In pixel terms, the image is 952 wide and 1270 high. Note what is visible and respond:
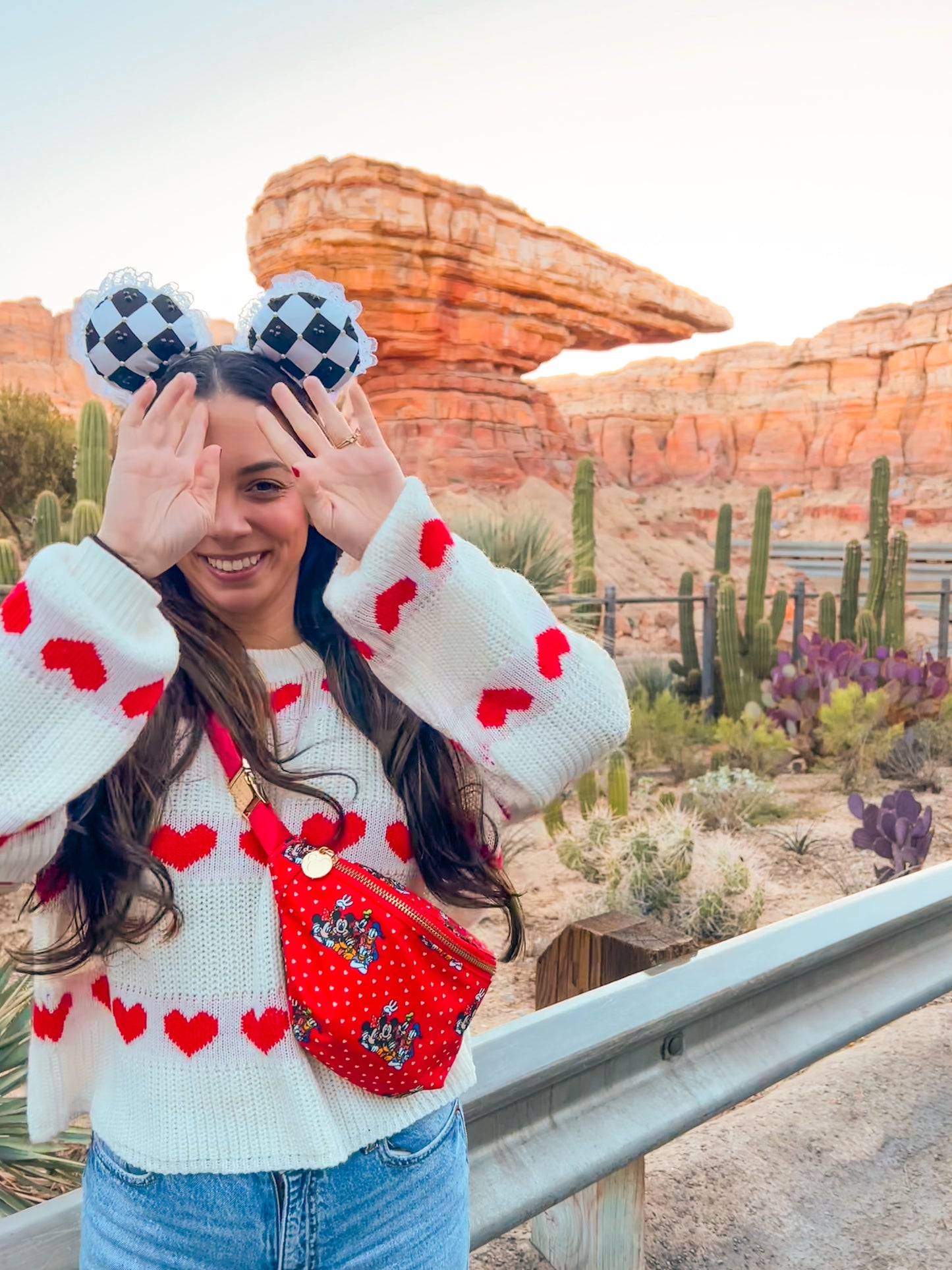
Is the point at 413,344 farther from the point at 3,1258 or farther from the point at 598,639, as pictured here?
the point at 3,1258

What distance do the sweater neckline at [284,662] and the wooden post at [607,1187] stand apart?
822 mm

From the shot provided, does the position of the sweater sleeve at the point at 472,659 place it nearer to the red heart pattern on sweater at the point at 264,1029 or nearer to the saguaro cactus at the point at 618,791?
the red heart pattern on sweater at the point at 264,1029

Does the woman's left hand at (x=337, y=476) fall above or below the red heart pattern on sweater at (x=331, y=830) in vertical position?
above

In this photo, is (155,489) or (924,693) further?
(924,693)

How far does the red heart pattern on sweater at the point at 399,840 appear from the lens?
1.08 m

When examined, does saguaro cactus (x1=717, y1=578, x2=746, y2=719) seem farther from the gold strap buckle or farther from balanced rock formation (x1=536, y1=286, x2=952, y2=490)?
balanced rock formation (x1=536, y1=286, x2=952, y2=490)

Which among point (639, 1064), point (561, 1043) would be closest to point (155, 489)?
point (561, 1043)

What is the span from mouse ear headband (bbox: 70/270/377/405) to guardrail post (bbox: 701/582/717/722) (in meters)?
9.77

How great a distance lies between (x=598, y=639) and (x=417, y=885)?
7.26 metres

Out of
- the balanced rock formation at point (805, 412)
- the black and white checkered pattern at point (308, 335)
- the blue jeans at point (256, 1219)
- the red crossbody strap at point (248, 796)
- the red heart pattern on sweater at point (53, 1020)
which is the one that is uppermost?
the balanced rock formation at point (805, 412)

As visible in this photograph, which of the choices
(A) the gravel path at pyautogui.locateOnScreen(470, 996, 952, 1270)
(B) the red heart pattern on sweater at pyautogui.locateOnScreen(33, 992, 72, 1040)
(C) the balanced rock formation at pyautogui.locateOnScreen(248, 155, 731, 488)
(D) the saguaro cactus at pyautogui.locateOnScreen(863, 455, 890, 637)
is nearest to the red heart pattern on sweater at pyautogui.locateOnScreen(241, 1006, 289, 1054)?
(B) the red heart pattern on sweater at pyautogui.locateOnScreen(33, 992, 72, 1040)

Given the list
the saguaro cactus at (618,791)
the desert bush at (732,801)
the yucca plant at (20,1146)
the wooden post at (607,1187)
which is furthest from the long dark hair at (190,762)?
the desert bush at (732,801)

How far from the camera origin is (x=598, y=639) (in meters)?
8.31

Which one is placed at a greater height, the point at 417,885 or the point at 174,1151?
the point at 417,885
